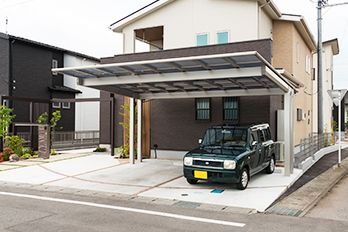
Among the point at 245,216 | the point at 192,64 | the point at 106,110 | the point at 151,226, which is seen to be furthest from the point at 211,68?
the point at 106,110

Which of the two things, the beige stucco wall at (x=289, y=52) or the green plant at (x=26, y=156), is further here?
the beige stucco wall at (x=289, y=52)

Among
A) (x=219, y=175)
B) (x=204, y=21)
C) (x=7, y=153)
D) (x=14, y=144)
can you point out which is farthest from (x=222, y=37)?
(x=7, y=153)

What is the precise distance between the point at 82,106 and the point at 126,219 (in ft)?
74.4

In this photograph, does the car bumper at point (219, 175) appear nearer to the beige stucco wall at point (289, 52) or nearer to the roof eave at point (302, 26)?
the beige stucco wall at point (289, 52)

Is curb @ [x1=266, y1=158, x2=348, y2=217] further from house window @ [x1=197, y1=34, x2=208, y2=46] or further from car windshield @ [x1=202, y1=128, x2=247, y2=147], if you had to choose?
house window @ [x1=197, y1=34, x2=208, y2=46]

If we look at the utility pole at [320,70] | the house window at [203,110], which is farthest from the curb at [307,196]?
the utility pole at [320,70]

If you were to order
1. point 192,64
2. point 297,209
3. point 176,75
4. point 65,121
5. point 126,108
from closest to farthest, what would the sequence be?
point 297,209 → point 192,64 → point 176,75 → point 126,108 → point 65,121

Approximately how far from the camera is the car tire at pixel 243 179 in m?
8.34

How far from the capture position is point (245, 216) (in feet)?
20.5

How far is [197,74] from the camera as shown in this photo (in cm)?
878

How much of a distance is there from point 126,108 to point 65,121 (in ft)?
40.3

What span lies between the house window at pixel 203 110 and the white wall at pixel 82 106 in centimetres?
1576

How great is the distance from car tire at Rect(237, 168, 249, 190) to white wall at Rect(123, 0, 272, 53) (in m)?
7.08

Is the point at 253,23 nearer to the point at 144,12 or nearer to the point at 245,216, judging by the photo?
the point at 144,12
